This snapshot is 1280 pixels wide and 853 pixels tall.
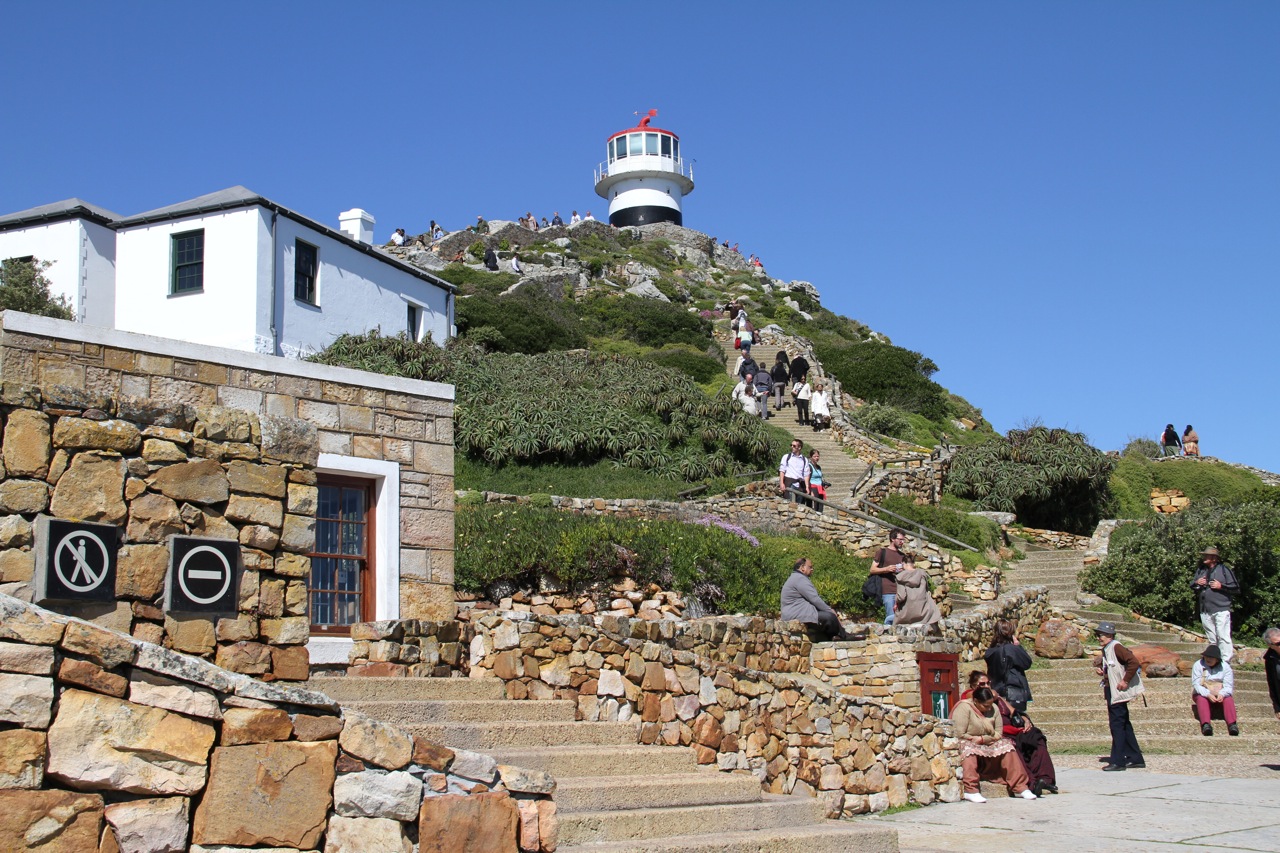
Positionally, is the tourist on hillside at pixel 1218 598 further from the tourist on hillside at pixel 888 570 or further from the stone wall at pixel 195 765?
the stone wall at pixel 195 765

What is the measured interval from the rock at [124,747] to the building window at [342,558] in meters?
4.55

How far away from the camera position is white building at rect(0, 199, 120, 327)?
25031 mm

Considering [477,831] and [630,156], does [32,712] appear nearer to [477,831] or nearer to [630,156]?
[477,831]

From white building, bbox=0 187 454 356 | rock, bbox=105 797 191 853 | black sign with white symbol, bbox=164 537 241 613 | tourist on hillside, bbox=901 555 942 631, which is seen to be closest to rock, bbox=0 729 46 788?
rock, bbox=105 797 191 853

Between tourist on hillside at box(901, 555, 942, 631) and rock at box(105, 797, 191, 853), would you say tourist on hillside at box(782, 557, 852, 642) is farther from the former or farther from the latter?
rock at box(105, 797, 191, 853)

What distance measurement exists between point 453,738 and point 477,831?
7.03ft

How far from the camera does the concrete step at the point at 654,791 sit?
7.14 meters

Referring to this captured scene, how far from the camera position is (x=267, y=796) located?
5102mm

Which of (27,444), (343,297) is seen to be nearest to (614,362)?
(343,297)

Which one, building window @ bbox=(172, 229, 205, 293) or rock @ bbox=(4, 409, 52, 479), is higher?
building window @ bbox=(172, 229, 205, 293)

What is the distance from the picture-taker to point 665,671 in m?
9.69

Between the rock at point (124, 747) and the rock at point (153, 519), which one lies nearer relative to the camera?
the rock at point (124, 747)

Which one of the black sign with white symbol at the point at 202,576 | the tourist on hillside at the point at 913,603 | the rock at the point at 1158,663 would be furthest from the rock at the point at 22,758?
the rock at the point at 1158,663

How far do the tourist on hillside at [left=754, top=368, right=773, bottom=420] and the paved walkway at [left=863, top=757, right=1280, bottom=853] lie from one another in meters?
18.6
